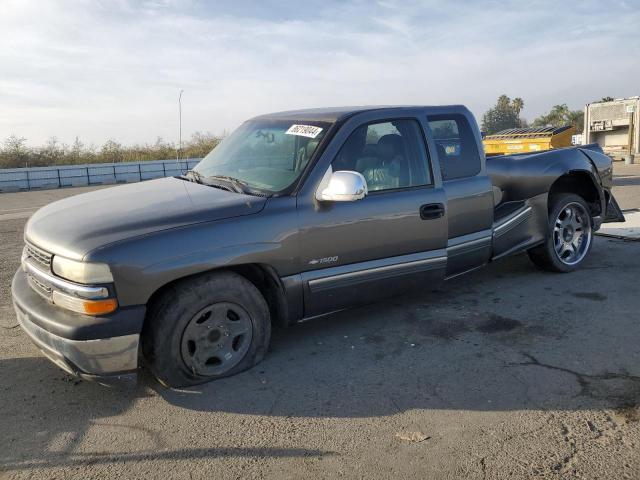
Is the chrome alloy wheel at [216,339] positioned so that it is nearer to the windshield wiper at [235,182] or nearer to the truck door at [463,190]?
the windshield wiper at [235,182]

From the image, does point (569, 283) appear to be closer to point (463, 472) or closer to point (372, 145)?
point (372, 145)

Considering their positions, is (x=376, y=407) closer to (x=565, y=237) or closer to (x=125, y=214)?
(x=125, y=214)

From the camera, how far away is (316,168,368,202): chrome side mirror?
3662mm

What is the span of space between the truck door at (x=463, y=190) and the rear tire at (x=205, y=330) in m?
1.82

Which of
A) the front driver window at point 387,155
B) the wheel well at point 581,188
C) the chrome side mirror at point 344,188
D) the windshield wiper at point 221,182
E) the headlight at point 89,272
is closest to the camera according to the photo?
the headlight at point 89,272

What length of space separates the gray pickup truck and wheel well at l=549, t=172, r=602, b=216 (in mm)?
973

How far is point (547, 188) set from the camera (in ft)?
18.3

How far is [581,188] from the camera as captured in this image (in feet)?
20.0

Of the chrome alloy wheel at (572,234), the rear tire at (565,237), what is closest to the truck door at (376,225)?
the rear tire at (565,237)

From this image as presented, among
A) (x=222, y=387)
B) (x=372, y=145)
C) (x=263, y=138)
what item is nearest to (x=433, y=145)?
(x=372, y=145)

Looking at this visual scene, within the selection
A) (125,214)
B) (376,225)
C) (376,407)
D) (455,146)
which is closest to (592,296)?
(455,146)

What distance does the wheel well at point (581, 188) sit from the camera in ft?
19.4

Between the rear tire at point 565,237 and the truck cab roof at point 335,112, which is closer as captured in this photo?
the truck cab roof at point 335,112

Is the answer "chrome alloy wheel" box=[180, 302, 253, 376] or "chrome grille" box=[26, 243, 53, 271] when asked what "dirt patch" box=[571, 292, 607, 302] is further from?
"chrome grille" box=[26, 243, 53, 271]
